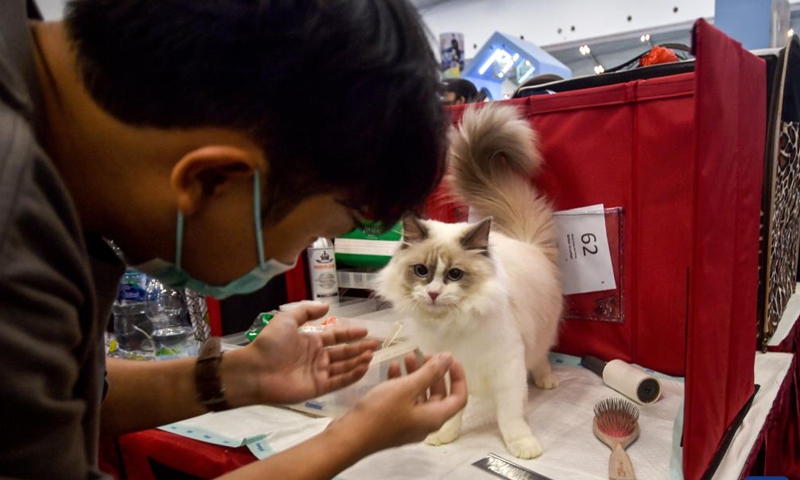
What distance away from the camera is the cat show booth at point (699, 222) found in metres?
0.72

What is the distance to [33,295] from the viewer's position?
342mm

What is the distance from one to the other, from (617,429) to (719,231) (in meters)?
0.37

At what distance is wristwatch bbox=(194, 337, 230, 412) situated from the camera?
33.8 inches

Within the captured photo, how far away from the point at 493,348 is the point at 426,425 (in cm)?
38

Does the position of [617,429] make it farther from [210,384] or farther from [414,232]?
[210,384]

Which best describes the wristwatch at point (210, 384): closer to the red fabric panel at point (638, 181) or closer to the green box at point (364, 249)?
the green box at point (364, 249)

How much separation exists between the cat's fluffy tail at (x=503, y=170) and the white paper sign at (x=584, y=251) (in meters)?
0.03

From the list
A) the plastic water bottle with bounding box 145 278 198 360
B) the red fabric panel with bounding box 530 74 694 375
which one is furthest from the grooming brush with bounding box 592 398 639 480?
the plastic water bottle with bounding box 145 278 198 360

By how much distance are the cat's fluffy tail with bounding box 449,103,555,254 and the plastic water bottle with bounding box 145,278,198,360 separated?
0.77 m

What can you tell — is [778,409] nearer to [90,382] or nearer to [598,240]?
[598,240]

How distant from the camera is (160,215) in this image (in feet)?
1.62

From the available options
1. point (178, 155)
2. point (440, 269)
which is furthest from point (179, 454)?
point (178, 155)

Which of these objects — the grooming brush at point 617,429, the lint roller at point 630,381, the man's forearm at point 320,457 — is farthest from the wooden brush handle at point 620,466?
the man's forearm at point 320,457

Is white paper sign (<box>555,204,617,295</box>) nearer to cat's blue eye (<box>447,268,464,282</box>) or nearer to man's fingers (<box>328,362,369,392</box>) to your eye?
cat's blue eye (<box>447,268,464,282</box>)
